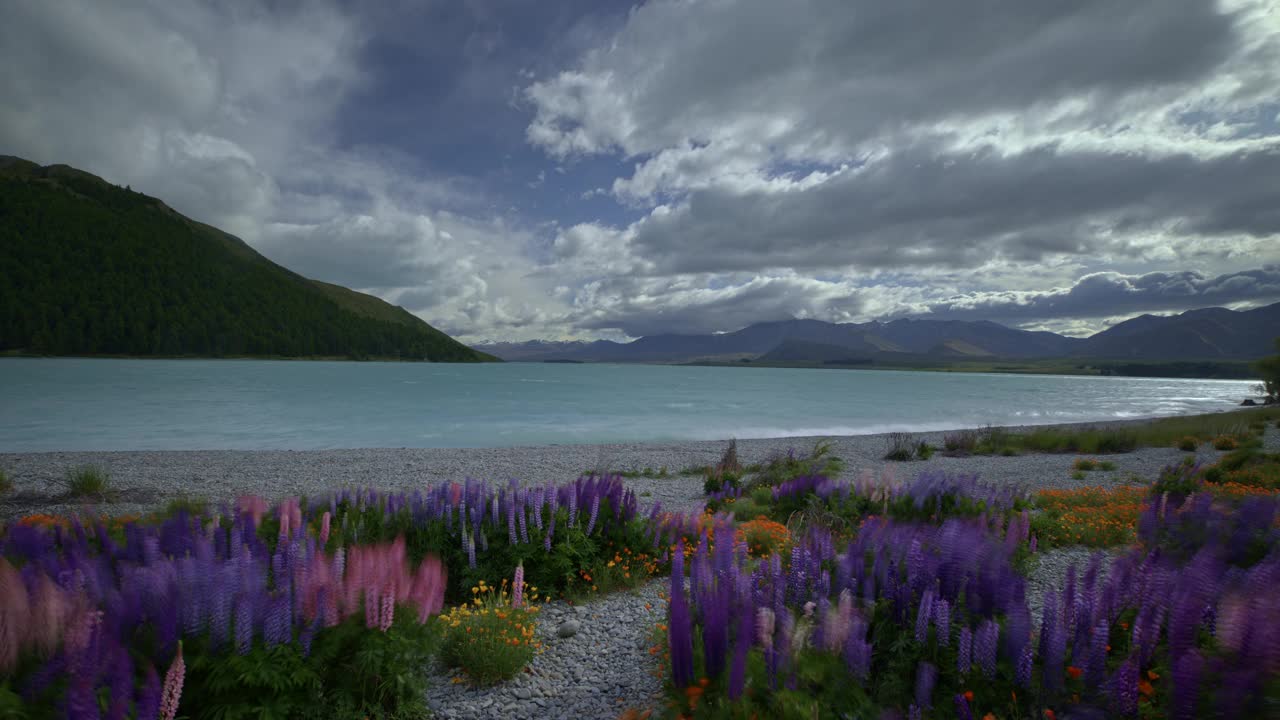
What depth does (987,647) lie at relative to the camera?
8.98ft

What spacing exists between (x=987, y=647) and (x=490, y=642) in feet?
11.0

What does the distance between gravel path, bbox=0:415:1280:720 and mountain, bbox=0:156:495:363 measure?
16454cm

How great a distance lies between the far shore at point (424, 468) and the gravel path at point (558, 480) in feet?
0.16

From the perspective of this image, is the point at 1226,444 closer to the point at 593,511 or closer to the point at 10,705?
the point at 593,511

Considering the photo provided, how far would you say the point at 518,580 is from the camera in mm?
4312

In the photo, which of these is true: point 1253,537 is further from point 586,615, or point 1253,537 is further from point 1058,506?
point 586,615

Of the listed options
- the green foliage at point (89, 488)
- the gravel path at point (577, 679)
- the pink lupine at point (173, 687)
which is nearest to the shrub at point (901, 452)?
the gravel path at point (577, 679)

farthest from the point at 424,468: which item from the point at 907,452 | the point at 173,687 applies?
the point at 907,452

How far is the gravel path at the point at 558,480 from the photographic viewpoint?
3.92 meters

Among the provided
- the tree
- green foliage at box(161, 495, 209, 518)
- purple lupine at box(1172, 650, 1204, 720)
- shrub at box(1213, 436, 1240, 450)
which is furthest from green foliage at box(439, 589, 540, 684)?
the tree

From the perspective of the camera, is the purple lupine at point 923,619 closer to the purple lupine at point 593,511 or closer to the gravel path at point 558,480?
the gravel path at point 558,480

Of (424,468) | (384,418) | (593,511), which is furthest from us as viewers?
(384,418)

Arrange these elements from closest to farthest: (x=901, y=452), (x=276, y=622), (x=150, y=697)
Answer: (x=150, y=697) < (x=276, y=622) < (x=901, y=452)

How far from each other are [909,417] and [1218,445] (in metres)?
28.2
